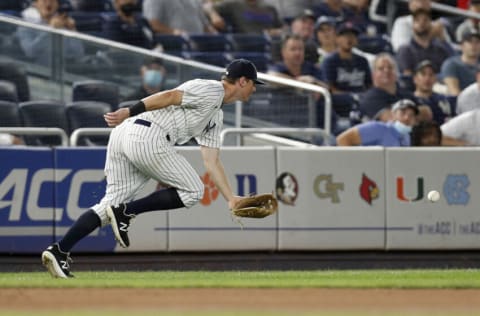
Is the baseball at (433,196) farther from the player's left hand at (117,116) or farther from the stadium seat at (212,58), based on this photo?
the player's left hand at (117,116)

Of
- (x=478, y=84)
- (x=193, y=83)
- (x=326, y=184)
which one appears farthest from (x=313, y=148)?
(x=193, y=83)

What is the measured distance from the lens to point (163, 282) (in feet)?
31.9

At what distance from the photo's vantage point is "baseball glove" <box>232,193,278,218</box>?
10094 mm

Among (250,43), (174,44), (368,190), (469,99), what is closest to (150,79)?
(174,44)

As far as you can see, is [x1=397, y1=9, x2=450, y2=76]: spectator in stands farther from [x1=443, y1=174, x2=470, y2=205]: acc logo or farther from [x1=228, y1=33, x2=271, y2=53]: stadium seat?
[x1=443, y1=174, x2=470, y2=205]: acc logo

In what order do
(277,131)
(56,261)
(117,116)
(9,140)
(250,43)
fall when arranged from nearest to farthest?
(117,116)
(56,261)
(9,140)
(277,131)
(250,43)

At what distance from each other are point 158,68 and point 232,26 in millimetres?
3144

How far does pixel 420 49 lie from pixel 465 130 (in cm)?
255

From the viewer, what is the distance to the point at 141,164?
985 cm

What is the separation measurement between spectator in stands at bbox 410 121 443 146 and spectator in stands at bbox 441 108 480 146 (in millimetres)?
576

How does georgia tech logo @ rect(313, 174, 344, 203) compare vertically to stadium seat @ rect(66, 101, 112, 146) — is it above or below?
below

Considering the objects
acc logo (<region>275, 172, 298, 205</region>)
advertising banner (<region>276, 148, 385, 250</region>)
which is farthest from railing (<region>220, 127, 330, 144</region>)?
acc logo (<region>275, 172, 298, 205</region>)

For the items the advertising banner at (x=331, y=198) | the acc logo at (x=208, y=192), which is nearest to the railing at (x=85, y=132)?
the acc logo at (x=208, y=192)

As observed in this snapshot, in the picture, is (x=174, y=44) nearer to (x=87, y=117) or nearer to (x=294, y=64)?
(x=294, y=64)
